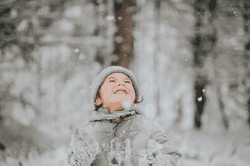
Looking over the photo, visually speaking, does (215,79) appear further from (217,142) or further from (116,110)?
(116,110)

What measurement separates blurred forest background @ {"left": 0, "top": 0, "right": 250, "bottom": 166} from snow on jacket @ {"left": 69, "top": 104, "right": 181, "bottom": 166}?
467 millimetres

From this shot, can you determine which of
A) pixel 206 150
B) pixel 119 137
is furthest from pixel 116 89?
pixel 206 150

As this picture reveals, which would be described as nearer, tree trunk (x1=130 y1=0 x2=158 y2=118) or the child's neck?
the child's neck

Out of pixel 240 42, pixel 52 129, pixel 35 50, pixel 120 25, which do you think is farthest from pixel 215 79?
pixel 35 50

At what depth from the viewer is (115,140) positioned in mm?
729

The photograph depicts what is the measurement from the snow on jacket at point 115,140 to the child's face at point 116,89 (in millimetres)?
65

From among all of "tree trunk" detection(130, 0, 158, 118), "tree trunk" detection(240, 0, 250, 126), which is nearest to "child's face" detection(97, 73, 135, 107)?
"tree trunk" detection(130, 0, 158, 118)

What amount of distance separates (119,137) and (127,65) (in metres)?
0.65

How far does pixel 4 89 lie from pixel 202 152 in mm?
1528

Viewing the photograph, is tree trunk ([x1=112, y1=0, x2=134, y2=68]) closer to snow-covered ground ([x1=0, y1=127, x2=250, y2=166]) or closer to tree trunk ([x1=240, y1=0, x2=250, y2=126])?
snow-covered ground ([x1=0, y1=127, x2=250, y2=166])

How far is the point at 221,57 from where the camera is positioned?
1.23 m

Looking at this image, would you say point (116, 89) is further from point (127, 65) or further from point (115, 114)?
point (127, 65)

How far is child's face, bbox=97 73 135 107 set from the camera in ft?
2.61

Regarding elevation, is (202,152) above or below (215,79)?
below
